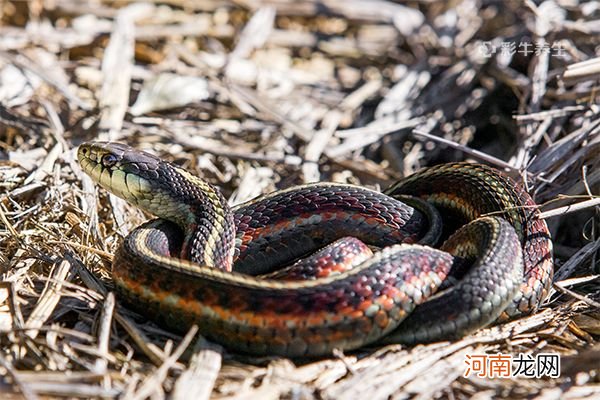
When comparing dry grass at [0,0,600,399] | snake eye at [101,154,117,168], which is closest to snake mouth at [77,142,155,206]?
snake eye at [101,154,117,168]

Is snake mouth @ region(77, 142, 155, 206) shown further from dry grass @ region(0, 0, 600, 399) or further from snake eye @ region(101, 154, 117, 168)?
dry grass @ region(0, 0, 600, 399)

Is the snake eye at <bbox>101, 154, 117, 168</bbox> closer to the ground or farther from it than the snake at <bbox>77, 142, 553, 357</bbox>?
farther from it

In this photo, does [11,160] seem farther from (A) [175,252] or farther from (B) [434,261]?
(B) [434,261]

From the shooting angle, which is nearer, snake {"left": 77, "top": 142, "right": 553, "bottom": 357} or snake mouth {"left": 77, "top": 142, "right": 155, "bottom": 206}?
snake {"left": 77, "top": 142, "right": 553, "bottom": 357}

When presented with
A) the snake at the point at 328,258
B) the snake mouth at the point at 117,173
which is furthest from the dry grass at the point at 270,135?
the snake mouth at the point at 117,173

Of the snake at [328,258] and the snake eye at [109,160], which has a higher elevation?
the snake eye at [109,160]

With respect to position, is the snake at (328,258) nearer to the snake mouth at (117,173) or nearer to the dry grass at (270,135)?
the snake mouth at (117,173)

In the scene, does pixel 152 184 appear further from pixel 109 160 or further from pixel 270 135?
pixel 270 135
